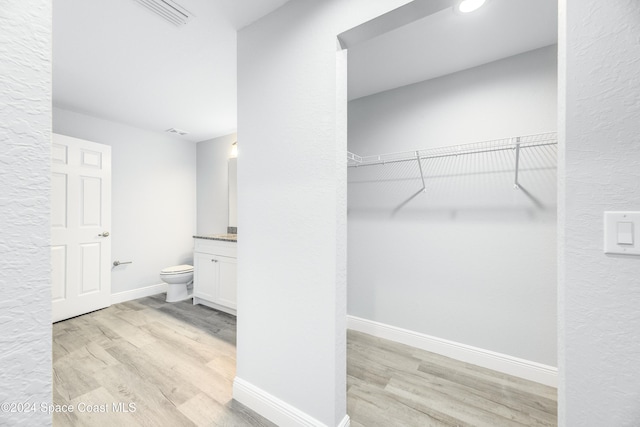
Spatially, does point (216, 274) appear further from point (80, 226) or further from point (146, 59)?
point (146, 59)

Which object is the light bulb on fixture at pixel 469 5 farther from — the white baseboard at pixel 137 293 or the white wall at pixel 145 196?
the white baseboard at pixel 137 293

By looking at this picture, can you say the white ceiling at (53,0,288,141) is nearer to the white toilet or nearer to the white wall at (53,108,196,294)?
the white wall at (53,108,196,294)

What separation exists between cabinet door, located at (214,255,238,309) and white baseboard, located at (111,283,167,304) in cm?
131

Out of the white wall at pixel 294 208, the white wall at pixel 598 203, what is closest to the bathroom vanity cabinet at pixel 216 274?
the white wall at pixel 294 208

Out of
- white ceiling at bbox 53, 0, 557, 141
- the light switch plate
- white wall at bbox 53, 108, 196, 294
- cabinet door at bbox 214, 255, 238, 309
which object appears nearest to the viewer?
the light switch plate

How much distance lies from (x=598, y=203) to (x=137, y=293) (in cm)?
432

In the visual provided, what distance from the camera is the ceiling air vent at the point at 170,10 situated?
4.64ft

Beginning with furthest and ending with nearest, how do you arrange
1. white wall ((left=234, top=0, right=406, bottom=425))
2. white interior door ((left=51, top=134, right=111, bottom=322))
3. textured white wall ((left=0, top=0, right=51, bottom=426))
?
1. white interior door ((left=51, top=134, right=111, bottom=322))
2. white wall ((left=234, top=0, right=406, bottom=425))
3. textured white wall ((left=0, top=0, right=51, bottom=426))

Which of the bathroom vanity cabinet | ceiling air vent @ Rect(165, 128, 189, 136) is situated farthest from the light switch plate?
ceiling air vent @ Rect(165, 128, 189, 136)

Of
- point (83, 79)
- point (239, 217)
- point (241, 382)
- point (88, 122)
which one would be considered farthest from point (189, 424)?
point (88, 122)

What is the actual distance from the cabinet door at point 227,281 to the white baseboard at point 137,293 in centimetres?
131

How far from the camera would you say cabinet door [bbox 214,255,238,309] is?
273 centimetres

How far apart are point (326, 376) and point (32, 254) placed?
1.19 m

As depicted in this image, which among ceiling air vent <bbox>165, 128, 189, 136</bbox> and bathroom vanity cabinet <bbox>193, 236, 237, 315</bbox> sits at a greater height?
ceiling air vent <bbox>165, 128, 189, 136</bbox>
